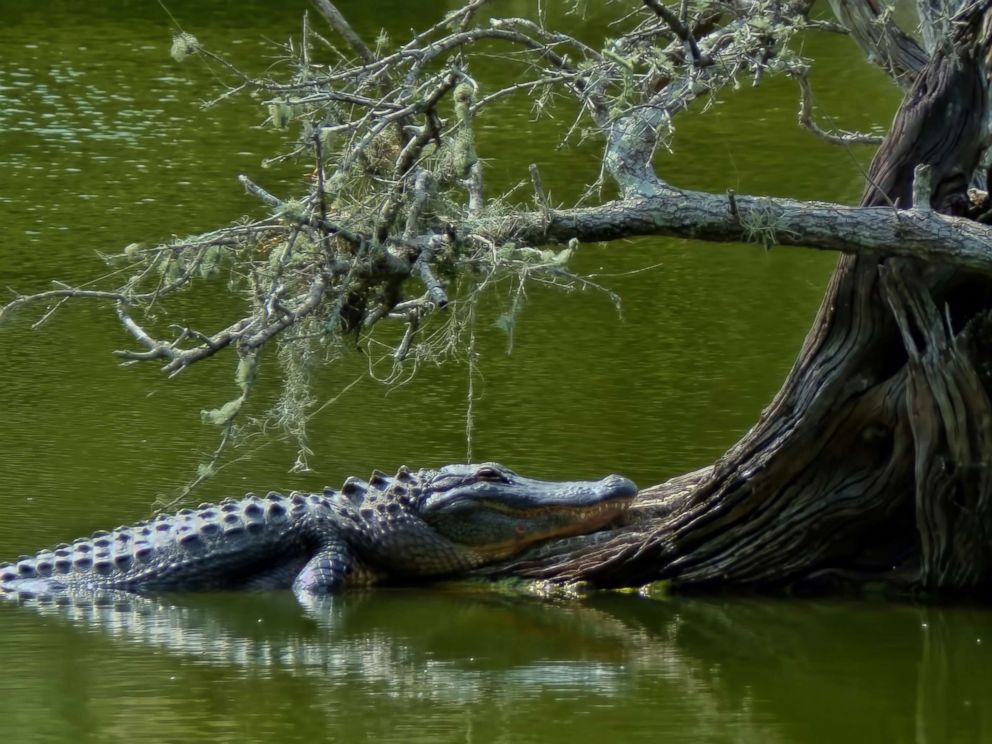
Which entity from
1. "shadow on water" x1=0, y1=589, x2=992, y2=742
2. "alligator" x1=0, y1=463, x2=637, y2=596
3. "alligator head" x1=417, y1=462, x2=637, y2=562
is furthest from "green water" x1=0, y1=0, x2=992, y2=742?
"alligator head" x1=417, y1=462, x2=637, y2=562

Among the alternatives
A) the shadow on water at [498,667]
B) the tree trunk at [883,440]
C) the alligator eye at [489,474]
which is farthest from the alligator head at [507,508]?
the shadow on water at [498,667]

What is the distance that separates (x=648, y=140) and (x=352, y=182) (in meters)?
0.99

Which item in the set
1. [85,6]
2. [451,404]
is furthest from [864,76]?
[451,404]

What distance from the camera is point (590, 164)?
15.2 meters

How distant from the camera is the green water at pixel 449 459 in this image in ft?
17.0

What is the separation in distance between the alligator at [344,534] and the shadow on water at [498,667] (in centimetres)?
16

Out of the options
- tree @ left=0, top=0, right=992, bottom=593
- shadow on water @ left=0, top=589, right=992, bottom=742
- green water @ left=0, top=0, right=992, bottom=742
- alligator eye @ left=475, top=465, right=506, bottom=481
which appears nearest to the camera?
shadow on water @ left=0, top=589, right=992, bottom=742

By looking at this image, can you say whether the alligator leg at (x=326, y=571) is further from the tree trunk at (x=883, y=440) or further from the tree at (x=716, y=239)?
the tree trunk at (x=883, y=440)

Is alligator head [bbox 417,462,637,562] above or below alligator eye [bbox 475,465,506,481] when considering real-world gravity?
below

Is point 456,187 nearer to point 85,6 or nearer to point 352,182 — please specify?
point 352,182

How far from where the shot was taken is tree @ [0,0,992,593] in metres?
5.56

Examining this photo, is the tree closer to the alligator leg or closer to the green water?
the green water

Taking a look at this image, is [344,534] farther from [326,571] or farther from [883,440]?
[883,440]

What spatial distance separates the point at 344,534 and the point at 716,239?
2252mm
